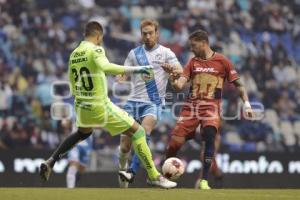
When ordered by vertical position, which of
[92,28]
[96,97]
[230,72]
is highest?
[92,28]

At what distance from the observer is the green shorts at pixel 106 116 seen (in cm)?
1097

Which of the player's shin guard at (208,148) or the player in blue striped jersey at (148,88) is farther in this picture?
the player in blue striped jersey at (148,88)

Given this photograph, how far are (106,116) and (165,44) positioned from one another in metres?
12.4

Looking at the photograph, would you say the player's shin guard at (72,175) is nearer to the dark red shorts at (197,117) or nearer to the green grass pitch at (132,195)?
the dark red shorts at (197,117)

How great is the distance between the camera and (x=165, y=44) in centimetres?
2319

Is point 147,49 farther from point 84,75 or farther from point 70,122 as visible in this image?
point 70,122

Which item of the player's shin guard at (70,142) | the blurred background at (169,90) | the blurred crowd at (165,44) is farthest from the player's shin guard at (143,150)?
the blurred crowd at (165,44)

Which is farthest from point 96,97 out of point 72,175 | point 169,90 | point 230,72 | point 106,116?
point 72,175

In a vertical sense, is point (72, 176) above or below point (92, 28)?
below

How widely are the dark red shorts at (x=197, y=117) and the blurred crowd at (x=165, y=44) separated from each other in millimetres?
6978

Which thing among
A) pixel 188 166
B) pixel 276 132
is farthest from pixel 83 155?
pixel 276 132

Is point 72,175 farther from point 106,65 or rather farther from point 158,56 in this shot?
point 106,65

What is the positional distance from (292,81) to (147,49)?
10.5m

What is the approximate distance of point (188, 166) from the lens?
1873cm
